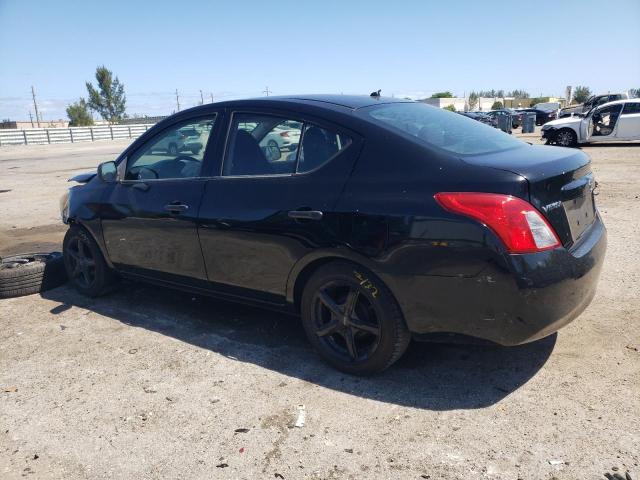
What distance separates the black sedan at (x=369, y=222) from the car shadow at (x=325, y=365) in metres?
0.19

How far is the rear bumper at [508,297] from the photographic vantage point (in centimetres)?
269

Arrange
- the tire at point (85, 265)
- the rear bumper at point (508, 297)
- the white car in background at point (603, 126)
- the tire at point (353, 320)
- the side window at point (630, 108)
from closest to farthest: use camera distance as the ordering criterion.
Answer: the rear bumper at point (508, 297) → the tire at point (353, 320) → the tire at point (85, 265) → the side window at point (630, 108) → the white car in background at point (603, 126)

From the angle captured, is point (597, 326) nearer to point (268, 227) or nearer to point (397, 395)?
point (397, 395)

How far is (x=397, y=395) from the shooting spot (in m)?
3.14

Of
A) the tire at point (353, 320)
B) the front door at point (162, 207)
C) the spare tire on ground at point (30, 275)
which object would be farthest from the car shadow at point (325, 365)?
the spare tire on ground at point (30, 275)

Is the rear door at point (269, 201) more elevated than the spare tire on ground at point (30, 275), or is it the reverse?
the rear door at point (269, 201)

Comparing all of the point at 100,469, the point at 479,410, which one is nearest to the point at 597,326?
the point at 479,410

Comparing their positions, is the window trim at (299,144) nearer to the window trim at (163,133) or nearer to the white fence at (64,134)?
the window trim at (163,133)

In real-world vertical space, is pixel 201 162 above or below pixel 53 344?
above

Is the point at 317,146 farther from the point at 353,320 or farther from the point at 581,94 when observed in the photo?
the point at 581,94

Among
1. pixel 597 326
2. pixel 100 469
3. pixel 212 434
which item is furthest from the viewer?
pixel 597 326

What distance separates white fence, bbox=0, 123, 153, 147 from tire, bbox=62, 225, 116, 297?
37.9m

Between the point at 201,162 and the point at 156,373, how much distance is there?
153 cm

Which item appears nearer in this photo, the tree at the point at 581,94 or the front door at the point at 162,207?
the front door at the point at 162,207
